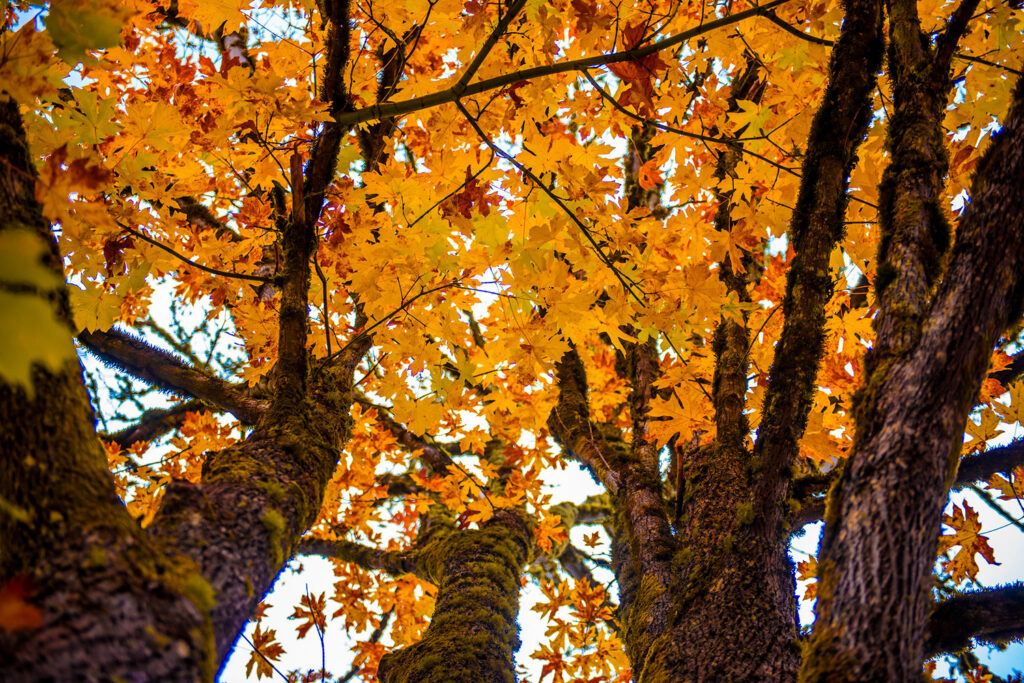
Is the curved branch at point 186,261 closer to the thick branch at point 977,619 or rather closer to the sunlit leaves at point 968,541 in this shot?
the thick branch at point 977,619

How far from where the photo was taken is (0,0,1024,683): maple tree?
101 cm

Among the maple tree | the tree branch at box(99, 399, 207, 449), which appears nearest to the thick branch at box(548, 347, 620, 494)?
the maple tree

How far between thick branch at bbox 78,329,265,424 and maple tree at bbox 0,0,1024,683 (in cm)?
2

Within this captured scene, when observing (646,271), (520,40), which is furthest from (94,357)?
(646,271)

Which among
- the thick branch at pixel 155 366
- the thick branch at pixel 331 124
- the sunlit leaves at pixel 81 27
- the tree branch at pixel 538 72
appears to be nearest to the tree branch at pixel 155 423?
the thick branch at pixel 155 366

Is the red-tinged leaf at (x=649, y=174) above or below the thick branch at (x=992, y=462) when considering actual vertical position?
above

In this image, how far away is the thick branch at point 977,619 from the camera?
1.40 metres

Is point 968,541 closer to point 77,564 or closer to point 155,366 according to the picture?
point 77,564

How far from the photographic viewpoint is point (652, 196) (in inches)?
195

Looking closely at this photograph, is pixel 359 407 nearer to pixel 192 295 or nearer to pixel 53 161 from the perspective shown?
pixel 192 295

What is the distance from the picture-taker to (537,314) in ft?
8.27

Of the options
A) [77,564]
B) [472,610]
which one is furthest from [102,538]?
[472,610]

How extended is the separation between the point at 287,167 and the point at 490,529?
2.44 meters

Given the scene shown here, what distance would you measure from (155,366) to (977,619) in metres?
3.47
